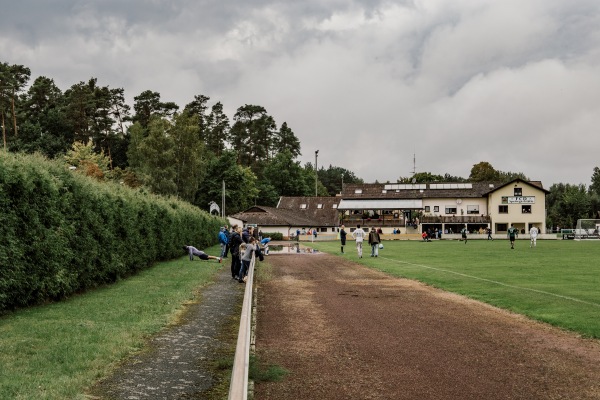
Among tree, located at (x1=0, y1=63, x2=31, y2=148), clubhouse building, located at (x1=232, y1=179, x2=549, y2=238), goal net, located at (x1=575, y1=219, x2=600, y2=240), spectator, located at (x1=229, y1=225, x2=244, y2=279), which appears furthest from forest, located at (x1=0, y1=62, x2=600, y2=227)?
goal net, located at (x1=575, y1=219, x2=600, y2=240)

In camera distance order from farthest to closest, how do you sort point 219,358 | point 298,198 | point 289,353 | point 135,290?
point 298,198, point 135,290, point 289,353, point 219,358

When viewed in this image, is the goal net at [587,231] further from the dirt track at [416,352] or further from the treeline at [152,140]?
the dirt track at [416,352]

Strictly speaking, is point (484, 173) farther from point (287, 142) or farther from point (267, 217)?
point (267, 217)

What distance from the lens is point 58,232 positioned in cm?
1420

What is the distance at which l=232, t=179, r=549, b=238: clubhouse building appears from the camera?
298 feet

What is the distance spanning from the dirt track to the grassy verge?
2013 mm

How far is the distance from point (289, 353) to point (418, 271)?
16148mm

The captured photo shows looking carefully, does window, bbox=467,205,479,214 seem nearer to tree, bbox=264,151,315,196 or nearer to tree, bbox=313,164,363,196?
tree, bbox=264,151,315,196

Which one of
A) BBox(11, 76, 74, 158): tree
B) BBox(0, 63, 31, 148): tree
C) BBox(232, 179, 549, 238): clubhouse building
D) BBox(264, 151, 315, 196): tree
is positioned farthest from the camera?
BBox(264, 151, 315, 196): tree

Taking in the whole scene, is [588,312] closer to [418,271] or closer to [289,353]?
[289,353]

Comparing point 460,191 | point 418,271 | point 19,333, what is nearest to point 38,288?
point 19,333

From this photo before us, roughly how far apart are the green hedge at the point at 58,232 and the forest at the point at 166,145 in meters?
23.0

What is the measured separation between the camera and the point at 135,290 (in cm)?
1644

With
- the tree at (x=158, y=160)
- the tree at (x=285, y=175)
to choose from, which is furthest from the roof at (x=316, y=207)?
the tree at (x=158, y=160)
